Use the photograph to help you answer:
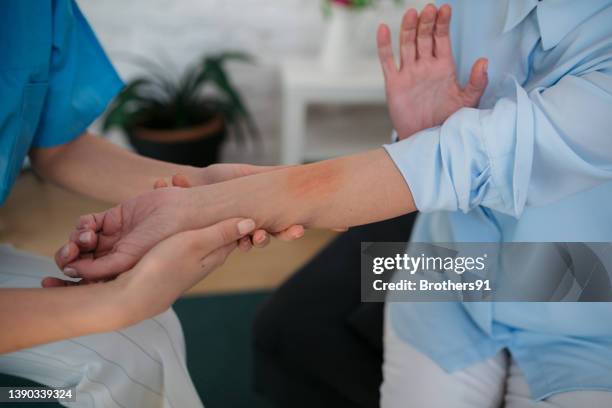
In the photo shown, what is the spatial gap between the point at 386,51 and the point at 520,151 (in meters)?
0.32

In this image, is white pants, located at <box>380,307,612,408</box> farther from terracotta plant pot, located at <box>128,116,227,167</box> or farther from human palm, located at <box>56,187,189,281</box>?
terracotta plant pot, located at <box>128,116,227,167</box>

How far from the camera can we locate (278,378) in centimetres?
123

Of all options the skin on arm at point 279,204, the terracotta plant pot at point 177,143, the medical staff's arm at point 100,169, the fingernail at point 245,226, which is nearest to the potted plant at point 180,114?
the terracotta plant pot at point 177,143

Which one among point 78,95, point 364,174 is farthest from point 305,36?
point 364,174

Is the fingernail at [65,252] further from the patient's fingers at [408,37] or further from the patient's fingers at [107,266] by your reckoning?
the patient's fingers at [408,37]

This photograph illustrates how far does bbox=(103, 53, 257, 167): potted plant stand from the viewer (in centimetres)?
228

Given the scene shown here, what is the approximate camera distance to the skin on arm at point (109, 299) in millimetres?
699

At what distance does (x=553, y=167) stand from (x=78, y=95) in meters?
0.81

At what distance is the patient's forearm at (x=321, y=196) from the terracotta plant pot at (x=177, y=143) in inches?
58.7

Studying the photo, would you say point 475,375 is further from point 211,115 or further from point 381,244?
point 211,115

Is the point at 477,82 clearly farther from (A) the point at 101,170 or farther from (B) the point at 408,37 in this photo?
(A) the point at 101,170

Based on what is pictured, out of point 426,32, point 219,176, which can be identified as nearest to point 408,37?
point 426,32

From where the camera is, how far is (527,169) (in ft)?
2.44

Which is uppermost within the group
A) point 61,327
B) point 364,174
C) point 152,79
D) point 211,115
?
point 152,79
